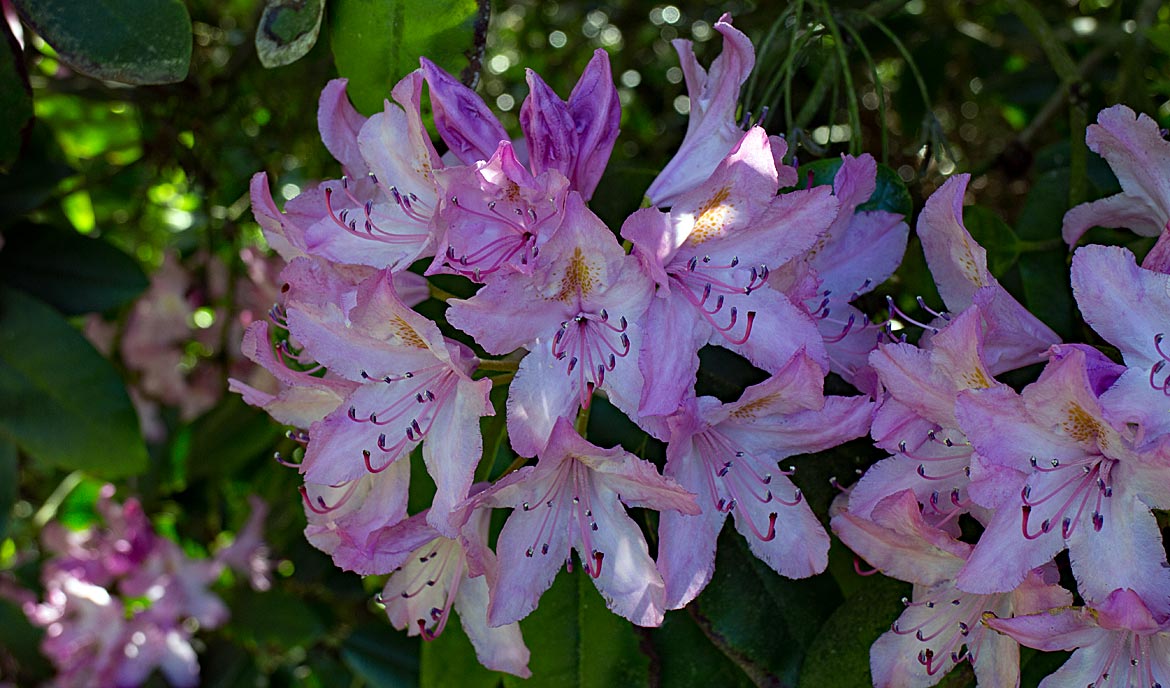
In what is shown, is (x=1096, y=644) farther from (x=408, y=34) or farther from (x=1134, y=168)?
(x=408, y=34)

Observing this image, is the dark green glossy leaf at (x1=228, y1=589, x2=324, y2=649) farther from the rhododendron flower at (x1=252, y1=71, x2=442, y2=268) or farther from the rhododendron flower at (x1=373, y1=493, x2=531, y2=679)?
the rhododendron flower at (x1=252, y1=71, x2=442, y2=268)

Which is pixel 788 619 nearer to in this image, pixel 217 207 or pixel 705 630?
pixel 705 630

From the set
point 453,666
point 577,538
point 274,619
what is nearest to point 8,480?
point 274,619

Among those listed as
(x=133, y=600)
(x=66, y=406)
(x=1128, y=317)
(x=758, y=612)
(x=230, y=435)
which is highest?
(x=1128, y=317)

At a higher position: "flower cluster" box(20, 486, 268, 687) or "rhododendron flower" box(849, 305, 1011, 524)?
"rhododendron flower" box(849, 305, 1011, 524)

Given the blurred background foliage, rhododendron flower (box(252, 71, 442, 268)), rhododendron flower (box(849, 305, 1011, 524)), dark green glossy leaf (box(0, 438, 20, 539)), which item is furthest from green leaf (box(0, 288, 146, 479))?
rhododendron flower (box(849, 305, 1011, 524))

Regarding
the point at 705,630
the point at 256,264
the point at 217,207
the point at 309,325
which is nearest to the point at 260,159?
the point at 217,207

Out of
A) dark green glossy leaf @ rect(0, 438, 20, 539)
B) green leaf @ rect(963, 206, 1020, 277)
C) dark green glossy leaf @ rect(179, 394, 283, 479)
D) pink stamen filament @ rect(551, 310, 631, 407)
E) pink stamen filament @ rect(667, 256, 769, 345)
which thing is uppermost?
pink stamen filament @ rect(667, 256, 769, 345)
